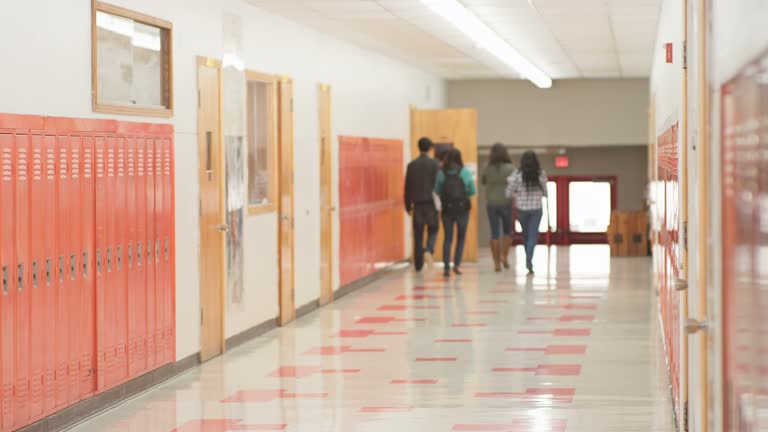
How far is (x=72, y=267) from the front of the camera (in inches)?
247

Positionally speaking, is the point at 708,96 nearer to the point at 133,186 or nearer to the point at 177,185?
the point at 133,186

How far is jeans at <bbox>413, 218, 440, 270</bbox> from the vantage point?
15.2 metres

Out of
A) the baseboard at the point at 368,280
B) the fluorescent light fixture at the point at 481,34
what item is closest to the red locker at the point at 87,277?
the fluorescent light fixture at the point at 481,34

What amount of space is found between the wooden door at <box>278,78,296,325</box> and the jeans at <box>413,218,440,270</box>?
14.4 ft

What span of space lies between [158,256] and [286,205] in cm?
332

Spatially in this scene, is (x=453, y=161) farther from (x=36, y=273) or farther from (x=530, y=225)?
(x=36, y=273)

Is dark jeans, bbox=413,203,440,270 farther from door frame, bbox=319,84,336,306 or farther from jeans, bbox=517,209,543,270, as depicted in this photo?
door frame, bbox=319,84,336,306

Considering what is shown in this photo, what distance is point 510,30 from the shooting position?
11969 millimetres

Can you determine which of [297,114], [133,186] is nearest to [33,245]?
[133,186]

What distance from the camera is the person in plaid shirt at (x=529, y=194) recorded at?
14.9 m

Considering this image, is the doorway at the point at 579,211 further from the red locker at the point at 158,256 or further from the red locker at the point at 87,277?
the red locker at the point at 87,277

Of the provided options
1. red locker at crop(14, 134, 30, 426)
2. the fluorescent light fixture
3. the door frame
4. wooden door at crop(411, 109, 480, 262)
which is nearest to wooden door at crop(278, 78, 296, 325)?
the door frame

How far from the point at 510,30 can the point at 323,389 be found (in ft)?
18.2

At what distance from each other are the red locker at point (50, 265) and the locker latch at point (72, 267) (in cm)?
21
